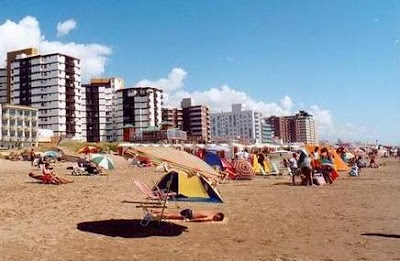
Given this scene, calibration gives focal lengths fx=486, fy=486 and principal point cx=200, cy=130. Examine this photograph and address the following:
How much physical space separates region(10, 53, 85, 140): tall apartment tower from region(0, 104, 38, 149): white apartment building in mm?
13974

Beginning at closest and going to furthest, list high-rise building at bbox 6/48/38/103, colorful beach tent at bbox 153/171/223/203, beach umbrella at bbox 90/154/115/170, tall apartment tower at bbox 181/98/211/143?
colorful beach tent at bbox 153/171/223/203 → beach umbrella at bbox 90/154/115/170 → high-rise building at bbox 6/48/38/103 → tall apartment tower at bbox 181/98/211/143

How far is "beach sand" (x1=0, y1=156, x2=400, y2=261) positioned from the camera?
30.0 feet

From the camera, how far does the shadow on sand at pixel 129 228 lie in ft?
36.9

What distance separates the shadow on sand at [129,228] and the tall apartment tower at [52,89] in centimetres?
11560

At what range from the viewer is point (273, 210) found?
1532 cm

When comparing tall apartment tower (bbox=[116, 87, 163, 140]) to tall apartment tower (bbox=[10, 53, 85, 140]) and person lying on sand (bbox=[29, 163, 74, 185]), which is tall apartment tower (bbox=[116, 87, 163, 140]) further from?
person lying on sand (bbox=[29, 163, 74, 185])

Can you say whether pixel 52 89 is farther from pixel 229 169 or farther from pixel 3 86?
Answer: pixel 229 169

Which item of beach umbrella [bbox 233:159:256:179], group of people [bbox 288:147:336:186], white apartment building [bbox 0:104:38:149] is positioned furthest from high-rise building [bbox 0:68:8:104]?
group of people [bbox 288:147:336:186]

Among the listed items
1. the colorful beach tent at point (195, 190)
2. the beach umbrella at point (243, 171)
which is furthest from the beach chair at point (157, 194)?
the beach umbrella at point (243, 171)

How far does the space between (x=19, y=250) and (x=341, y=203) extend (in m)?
11.3

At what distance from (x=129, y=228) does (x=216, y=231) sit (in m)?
2.21

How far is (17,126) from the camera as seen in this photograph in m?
106

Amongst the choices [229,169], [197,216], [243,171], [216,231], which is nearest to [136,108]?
[229,169]

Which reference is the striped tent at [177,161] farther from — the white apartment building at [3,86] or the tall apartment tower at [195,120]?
the tall apartment tower at [195,120]
